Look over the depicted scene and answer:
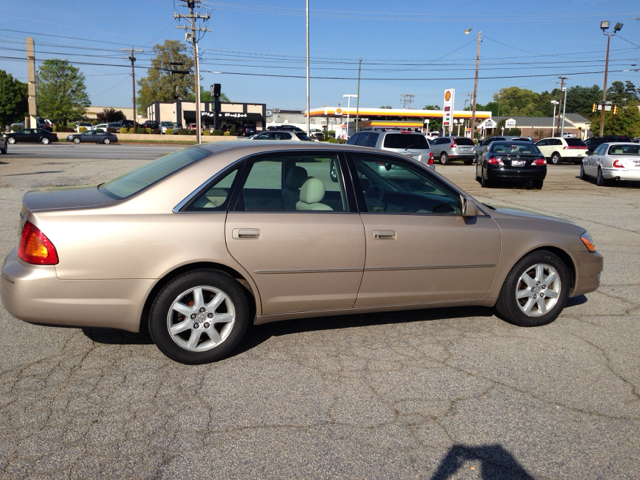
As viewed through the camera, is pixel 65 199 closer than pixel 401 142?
Yes

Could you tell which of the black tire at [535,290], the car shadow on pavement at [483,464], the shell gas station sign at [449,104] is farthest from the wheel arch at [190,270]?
the shell gas station sign at [449,104]

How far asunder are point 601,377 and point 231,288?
109 inches

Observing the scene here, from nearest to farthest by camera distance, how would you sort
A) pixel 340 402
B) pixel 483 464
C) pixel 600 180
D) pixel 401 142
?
1. pixel 483 464
2. pixel 340 402
3. pixel 401 142
4. pixel 600 180

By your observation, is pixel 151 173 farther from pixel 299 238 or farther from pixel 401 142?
pixel 401 142

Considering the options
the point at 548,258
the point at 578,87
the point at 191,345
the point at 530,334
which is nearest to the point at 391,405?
the point at 191,345

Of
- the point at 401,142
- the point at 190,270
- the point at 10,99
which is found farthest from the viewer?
the point at 10,99

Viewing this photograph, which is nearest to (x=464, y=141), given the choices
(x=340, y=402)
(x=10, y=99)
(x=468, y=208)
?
(x=468, y=208)

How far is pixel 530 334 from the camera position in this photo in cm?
500

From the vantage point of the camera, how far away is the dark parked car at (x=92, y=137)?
1932 inches

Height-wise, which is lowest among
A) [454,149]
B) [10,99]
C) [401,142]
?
[454,149]

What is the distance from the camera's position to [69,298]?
12.6 ft

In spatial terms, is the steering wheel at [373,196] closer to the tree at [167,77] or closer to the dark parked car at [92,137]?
the dark parked car at [92,137]

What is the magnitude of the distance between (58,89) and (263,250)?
98051mm

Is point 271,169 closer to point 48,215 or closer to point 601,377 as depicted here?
point 48,215
